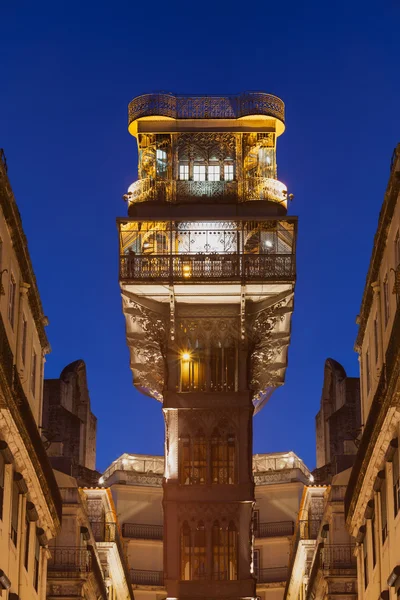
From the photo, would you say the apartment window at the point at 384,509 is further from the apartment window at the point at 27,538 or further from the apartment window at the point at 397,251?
the apartment window at the point at 27,538

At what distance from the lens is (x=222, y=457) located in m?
81.3

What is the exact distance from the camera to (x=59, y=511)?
60.1m

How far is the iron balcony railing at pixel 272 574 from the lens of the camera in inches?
4205

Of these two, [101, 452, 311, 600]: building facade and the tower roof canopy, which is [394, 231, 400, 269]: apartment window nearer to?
the tower roof canopy

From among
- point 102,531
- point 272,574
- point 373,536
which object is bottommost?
point 373,536

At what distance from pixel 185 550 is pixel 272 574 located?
93.1 feet

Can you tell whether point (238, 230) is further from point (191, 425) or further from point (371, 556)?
point (371, 556)

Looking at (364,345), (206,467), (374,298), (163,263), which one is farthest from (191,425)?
(374,298)

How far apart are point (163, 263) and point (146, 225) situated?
2483 mm

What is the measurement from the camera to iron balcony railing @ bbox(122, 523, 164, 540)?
349 ft

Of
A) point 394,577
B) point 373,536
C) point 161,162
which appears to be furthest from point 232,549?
point 394,577

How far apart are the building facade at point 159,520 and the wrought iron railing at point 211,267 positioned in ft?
93.7

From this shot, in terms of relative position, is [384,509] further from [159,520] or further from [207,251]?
Result: [159,520]

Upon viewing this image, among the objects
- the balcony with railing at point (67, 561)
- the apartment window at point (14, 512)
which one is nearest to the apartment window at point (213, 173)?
the balcony with railing at point (67, 561)
